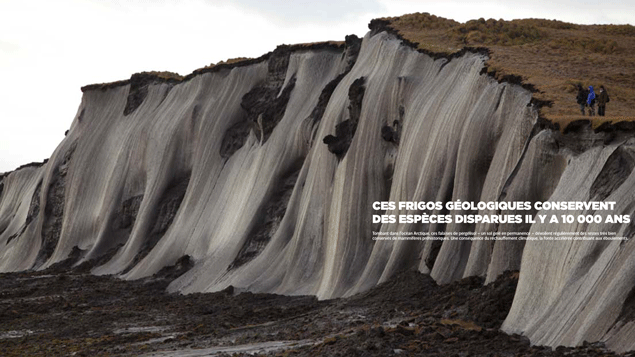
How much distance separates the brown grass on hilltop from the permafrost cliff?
76 centimetres

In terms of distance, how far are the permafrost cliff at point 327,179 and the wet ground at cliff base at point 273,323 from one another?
0.83 meters

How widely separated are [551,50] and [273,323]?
49.4 ft

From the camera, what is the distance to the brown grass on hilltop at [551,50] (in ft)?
86.3

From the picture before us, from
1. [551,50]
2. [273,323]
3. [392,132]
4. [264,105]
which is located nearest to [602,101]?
[273,323]

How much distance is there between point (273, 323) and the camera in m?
27.0

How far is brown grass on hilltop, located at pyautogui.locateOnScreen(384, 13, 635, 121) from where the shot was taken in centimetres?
2630

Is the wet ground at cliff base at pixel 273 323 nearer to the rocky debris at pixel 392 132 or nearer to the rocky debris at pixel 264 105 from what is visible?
the rocky debris at pixel 392 132

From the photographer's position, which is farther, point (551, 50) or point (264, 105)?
point (264, 105)

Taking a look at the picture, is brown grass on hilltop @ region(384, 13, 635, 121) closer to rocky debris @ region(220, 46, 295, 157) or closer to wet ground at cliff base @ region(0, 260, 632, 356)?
wet ground at cliff base @ region(0, 260, 632, 356)

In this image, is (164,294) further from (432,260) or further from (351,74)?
(432,260)

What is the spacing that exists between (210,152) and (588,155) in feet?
101

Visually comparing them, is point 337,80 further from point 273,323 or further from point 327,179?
point 273,323

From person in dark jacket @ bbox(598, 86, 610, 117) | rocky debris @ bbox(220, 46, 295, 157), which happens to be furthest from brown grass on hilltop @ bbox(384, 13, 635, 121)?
rocky debris @ bbox(220, 46, 295, 157)

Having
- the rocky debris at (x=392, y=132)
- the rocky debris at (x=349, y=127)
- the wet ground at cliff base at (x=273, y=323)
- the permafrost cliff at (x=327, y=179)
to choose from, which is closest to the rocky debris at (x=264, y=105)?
the permafrost cliff at (x=327, y=179)
